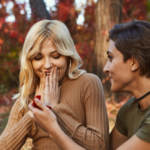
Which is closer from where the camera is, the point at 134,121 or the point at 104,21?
the point at 134,121

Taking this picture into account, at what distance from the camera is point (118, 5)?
6242mm

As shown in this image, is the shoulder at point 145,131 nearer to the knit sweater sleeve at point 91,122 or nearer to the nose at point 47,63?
the knit sweater sleeve at point 91,122

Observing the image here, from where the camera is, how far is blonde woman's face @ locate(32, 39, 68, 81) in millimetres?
2568

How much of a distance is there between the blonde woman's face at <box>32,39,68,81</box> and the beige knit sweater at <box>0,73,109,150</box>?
9.7 inches

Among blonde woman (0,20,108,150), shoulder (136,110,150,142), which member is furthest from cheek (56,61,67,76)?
shoulder (136,110,150,142)

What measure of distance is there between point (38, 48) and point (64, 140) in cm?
87

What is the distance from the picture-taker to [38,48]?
254 cm

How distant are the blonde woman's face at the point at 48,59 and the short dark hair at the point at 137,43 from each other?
597 mm

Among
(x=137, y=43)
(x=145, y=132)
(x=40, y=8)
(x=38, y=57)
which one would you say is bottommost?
(x=145, y=132)

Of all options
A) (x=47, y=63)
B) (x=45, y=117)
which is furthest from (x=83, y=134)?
(x=47, y=63)

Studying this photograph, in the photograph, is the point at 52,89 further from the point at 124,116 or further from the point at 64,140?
the point at 124,116

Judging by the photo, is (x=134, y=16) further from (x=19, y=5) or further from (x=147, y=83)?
(x=147, y=83)

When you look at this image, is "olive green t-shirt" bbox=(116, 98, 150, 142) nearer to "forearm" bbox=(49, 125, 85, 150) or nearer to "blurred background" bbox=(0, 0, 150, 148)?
"forearm" bbox=(49, 125, 85, 150)

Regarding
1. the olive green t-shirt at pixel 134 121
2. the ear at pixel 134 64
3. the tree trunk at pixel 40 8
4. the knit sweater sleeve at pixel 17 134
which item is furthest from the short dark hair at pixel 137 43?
the tree trunk at pixel 40 8
